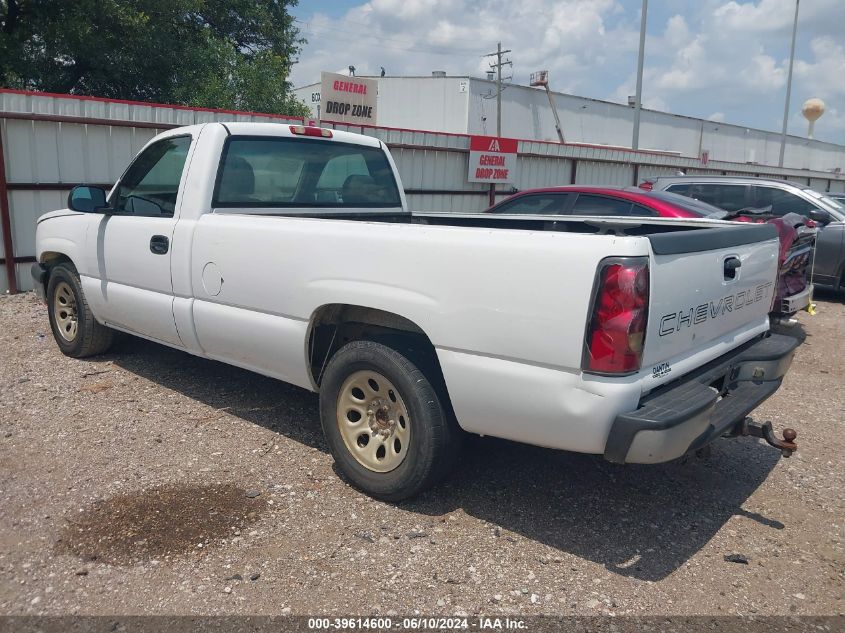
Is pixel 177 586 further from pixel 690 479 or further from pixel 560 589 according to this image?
pixel 690 479

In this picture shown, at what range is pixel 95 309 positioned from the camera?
5.54 m

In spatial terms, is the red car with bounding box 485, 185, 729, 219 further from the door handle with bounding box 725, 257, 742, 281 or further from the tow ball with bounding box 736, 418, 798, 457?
the tow ball with bounding box 736, 418, 798, 457

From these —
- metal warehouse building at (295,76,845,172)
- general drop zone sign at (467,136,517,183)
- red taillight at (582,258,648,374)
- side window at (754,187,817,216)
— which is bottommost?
red taillight at (582,258,648,374)

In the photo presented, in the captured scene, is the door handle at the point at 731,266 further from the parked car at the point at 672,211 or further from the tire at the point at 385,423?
the parked car at the point at 672,211

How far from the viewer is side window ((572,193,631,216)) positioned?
761cm

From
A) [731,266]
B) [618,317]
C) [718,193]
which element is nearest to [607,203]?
[718,193]

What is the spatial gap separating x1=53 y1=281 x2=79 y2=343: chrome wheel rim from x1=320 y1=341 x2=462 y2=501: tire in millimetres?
3243

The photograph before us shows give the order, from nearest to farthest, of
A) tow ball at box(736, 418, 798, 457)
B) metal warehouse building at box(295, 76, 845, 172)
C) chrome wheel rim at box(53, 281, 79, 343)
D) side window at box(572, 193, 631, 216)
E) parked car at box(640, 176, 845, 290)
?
tow ball at box(736, 418, 798, 457) < chrome wheel rim at box(53, 281, 79, 343) < side window at box(572, 193, 631, 216) < parked car at box(640, 176, 845, 290) < metal warehouse building at box(295, 76, 845, 172)

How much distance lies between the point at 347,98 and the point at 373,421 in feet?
54.4

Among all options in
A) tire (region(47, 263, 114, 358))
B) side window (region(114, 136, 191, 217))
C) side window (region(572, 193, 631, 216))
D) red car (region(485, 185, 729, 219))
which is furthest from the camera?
side window (region(572, 193, 631, 216))

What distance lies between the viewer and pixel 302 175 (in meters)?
Result: 5.00

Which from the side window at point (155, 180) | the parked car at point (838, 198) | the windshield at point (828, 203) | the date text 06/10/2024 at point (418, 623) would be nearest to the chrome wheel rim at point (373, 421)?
the date text 06/10/2024 at point (418, 623)

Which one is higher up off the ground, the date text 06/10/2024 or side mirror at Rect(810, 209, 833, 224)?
side mirror at Rect(810, 209, 833, 224)

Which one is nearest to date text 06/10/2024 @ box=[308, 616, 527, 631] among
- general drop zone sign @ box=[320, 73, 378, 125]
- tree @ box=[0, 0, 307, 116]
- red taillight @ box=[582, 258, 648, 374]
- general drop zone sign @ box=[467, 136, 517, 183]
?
red taillight @ box=[582, 258, 648, 374]
